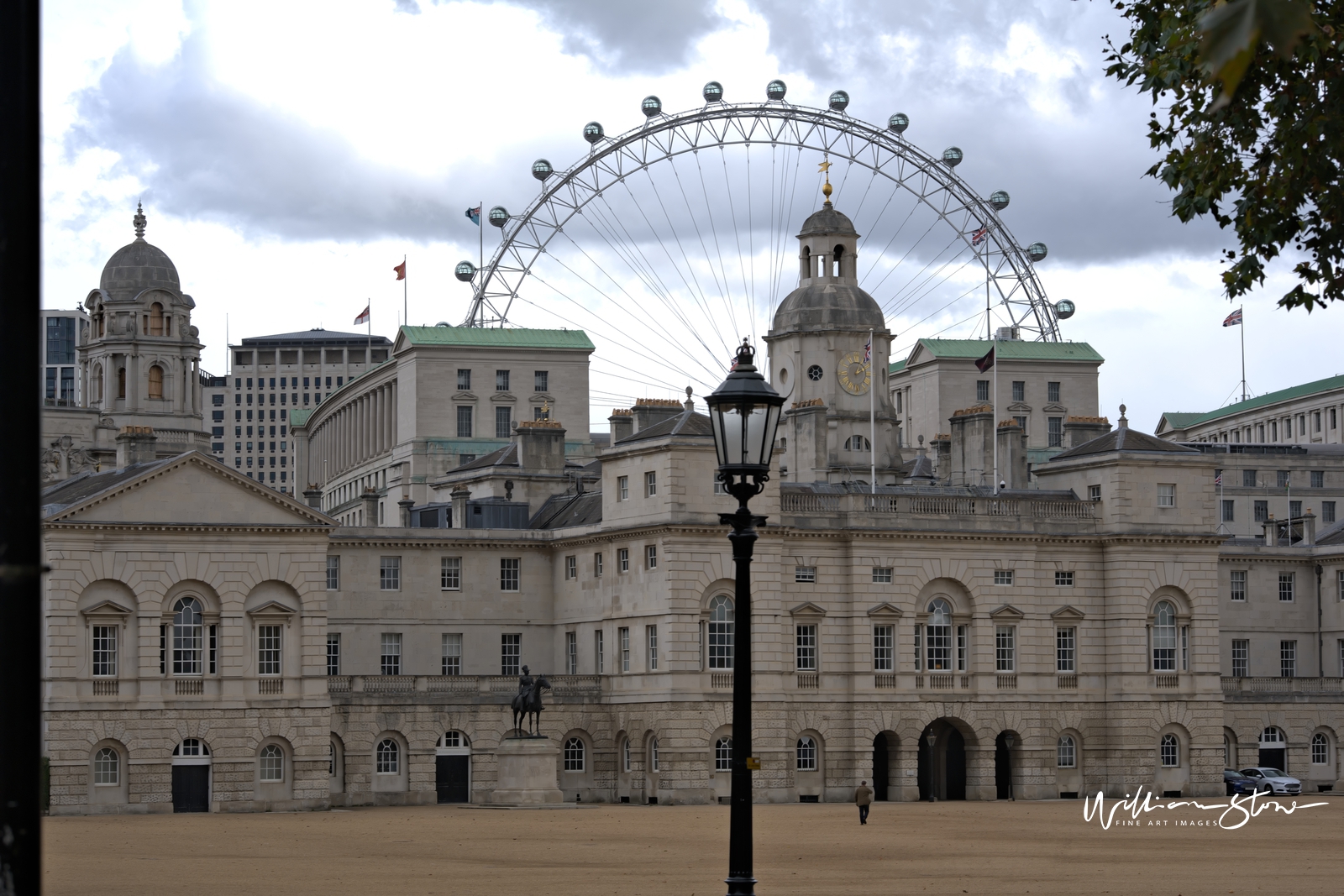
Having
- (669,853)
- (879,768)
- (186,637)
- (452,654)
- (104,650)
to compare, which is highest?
(186,637)

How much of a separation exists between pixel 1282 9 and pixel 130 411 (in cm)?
12354

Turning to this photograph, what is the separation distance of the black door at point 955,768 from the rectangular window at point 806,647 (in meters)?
7.83

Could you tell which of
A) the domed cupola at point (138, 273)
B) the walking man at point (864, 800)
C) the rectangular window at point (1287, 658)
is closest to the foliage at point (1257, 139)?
the walking man at point (864, 800)

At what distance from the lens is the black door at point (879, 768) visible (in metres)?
93.4

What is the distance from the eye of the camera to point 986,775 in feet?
307

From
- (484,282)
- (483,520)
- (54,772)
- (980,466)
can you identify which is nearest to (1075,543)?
(980,466)

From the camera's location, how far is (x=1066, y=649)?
9631 cm

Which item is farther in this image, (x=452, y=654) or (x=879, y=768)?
(x=452, y=654)

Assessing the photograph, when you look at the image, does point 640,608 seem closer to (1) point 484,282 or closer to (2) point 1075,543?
(2) point 1075,543

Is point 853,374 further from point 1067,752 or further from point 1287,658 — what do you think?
point 1067,752

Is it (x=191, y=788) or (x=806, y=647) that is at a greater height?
(x=806, y=647)

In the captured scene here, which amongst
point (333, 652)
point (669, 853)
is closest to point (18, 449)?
point (669, 853)

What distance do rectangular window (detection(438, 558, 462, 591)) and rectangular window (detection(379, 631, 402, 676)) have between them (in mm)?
3095
